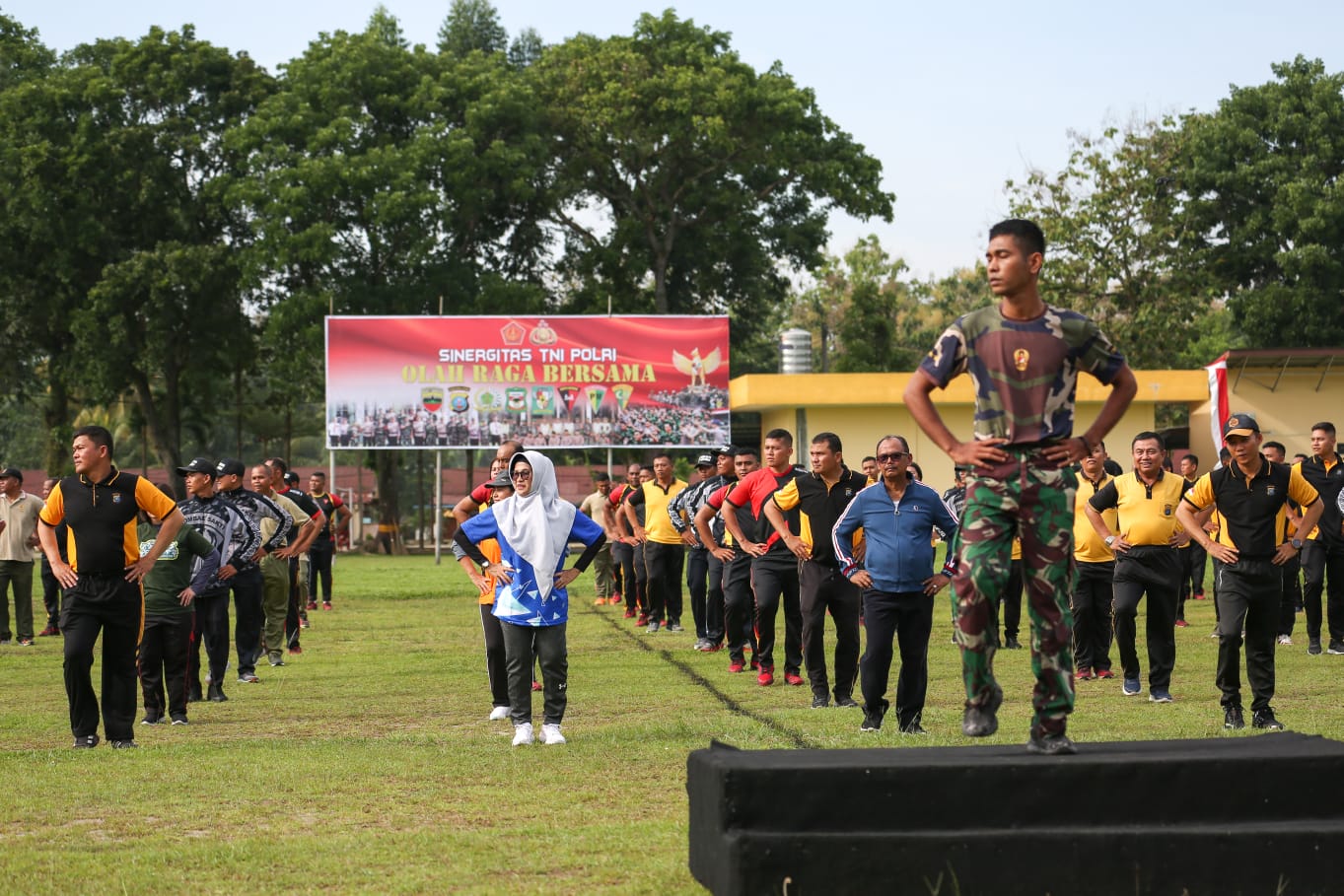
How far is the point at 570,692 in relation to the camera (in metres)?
14.8

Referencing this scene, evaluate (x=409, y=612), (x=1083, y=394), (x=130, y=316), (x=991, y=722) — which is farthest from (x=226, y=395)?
(x=991, y=722)

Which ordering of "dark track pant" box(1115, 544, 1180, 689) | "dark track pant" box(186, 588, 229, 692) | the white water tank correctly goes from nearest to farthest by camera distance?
1. "dark track pant" box(1115, 544, 1180, 689)
2. "dark track pant" box(186, 588, 229, 692)
3. the white water tank

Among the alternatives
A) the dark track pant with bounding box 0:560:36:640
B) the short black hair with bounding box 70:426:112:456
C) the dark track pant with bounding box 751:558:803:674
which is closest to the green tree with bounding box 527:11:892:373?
the dark track pant with bounding box 0:560:36:640

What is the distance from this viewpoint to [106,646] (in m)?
11.3

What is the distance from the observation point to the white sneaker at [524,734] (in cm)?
1109

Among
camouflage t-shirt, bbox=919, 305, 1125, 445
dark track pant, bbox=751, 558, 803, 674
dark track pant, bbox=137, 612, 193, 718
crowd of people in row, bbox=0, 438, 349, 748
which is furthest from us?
dark track pant, bbox=751, 558, 803, 674

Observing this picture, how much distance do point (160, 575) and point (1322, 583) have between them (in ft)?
38.2

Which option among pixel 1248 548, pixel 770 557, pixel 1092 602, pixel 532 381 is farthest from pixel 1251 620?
pixel 532 381

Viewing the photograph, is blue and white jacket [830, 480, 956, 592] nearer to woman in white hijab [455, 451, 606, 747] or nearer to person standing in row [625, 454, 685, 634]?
woman in white hijab [455, 451, 606, 747]

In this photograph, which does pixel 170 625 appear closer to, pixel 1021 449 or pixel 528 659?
pixel 528 659

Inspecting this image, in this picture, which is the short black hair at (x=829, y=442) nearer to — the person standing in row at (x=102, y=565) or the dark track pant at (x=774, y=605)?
the dark track pant at (x=774, y=605)

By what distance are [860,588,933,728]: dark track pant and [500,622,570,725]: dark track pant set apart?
201cm

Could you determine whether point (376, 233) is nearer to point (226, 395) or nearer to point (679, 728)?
point (226, 395)

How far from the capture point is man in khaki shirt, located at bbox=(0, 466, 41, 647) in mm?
20484
